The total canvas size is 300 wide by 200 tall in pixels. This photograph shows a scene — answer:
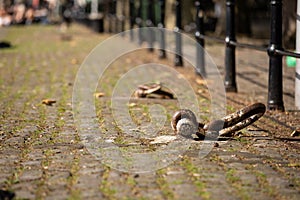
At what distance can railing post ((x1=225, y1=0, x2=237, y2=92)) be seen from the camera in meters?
8.96

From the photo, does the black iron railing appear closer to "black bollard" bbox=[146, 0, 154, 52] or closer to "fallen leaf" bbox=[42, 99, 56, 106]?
"black bollard" bbox=[146, 0, 154, 52]

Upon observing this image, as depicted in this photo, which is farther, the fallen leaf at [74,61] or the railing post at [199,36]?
the fallen leaf at [74,61]

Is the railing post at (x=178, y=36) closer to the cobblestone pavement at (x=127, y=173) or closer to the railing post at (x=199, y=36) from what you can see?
the railing post at (x=199, y=36)

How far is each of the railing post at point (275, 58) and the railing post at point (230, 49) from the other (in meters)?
1.72

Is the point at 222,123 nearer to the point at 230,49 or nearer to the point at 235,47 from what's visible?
the point at 230,49

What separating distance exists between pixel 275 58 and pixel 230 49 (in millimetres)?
1885

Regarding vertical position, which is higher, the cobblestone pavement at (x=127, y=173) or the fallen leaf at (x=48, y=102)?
the cobblestone pavement at (x=127, y=173)

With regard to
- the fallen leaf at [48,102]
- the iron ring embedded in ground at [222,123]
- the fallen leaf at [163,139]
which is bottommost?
the fallen leaf at [48,102]

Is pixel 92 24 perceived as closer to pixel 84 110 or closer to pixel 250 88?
pixel 250 88

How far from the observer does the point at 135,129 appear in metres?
6.41

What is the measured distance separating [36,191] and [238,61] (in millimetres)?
9885

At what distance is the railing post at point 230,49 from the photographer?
8.96m

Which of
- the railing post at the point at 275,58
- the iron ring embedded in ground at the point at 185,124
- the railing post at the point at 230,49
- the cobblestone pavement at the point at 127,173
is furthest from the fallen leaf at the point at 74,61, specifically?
the iron ring embedded in ground at the point at 185,124

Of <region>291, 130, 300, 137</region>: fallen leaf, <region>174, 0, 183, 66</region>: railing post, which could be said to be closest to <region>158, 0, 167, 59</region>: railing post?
<region>174, 0, 183, 66</region>: railing post
